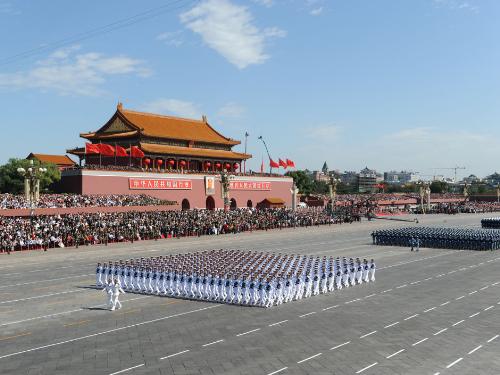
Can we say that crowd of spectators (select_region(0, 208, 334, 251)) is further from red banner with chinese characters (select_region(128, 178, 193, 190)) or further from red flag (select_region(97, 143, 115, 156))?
red flag (select_region(97, 143, 115, 156))

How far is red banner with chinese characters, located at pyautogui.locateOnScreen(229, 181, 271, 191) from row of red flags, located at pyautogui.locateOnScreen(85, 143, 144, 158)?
38.3 feet

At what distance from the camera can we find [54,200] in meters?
43.2

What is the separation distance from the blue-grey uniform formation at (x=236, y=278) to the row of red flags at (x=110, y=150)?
31201 millimetres

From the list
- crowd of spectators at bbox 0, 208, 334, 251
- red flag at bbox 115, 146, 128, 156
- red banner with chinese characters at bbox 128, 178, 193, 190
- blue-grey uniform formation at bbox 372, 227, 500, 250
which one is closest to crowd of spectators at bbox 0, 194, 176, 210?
crowd of spectators at bbox 0, 208, 334, 251

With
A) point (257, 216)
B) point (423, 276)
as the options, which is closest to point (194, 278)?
point (423, 276)

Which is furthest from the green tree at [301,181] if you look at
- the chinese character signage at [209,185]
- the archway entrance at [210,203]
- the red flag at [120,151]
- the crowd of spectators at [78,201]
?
the crowd of spectators at [78,201]

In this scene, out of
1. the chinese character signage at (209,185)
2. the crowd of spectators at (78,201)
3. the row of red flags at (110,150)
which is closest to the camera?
the crowd of spectators at (78,201)

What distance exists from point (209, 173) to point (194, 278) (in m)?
43.1

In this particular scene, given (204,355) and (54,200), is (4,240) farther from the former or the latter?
(204,355)

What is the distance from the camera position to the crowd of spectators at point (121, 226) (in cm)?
3506

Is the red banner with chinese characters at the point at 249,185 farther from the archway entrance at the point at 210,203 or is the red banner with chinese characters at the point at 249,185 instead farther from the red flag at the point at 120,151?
the red flag at the point at 120,151

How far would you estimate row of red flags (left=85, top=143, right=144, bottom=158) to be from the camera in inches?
2044

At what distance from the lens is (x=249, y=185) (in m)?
66.9

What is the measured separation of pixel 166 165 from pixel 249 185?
10810mm
